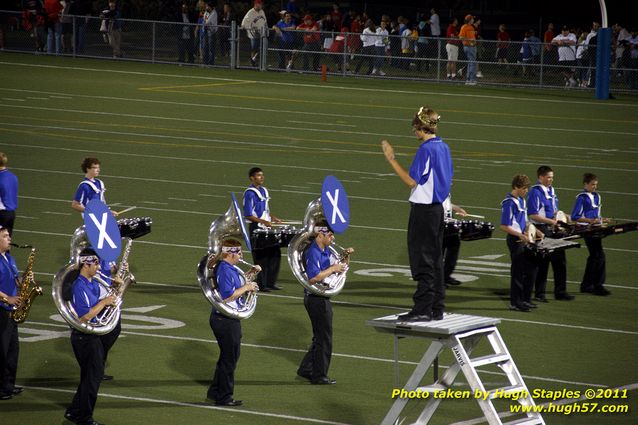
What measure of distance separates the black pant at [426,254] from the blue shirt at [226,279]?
1781 millimetres

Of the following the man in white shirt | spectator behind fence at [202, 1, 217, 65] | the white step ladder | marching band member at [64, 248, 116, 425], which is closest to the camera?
the white step ladder

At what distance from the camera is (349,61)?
39.1 m

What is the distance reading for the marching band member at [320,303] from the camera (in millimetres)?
11531

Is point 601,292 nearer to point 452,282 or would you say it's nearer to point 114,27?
point 452,282

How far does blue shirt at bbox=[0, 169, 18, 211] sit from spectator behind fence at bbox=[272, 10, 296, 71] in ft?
75.9

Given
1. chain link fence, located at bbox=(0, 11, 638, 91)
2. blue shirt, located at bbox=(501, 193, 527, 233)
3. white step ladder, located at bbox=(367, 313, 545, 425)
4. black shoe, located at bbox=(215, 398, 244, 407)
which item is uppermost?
chain link fence, located at bbox=(0, 11, 638, 91)

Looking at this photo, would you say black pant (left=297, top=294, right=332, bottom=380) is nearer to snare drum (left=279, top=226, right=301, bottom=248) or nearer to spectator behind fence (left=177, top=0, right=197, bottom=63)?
snare drum (left=279, top=226, right=301, bottom=248)

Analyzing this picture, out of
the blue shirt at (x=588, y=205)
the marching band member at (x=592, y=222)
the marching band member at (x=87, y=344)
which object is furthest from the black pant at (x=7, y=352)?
the blue shirt at (x=588, y=205)

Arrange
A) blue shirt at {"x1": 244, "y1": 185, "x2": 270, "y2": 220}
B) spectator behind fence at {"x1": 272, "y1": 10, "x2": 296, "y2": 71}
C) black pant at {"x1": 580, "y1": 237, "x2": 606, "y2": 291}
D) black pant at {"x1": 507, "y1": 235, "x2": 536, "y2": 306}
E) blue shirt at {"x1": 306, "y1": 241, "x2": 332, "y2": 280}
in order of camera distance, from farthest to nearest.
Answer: spectator behind fence at {"x1": 272, "y1": 10, "x2": 296, "y2": 71} < black pant at {"x1": 580, "y1": 237, "x2": 606, "y2": 291} < blue shirt at {"x1": 244, "y1": 185, "x2": 270, "y2": 220} < black pant at {"x1": 507, "y1": 235, "x2": 536, "y2": 306} < blue shirt at {"x1": 306, "y1": 241, "x2": 332, "y2": 280}

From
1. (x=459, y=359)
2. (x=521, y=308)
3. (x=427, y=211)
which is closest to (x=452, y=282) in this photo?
(x=521, y=308)

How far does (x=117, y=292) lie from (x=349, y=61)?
2926 cm

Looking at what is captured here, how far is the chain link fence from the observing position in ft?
120

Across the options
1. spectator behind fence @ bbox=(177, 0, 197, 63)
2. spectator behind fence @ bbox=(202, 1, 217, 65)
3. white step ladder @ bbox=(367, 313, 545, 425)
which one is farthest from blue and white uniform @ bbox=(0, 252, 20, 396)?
spectator behind fence @ bbox=(177, 0, 197, 63)

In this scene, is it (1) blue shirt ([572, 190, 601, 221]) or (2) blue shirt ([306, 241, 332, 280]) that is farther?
(1) blue shirt ([572, 190, 601, 221])
